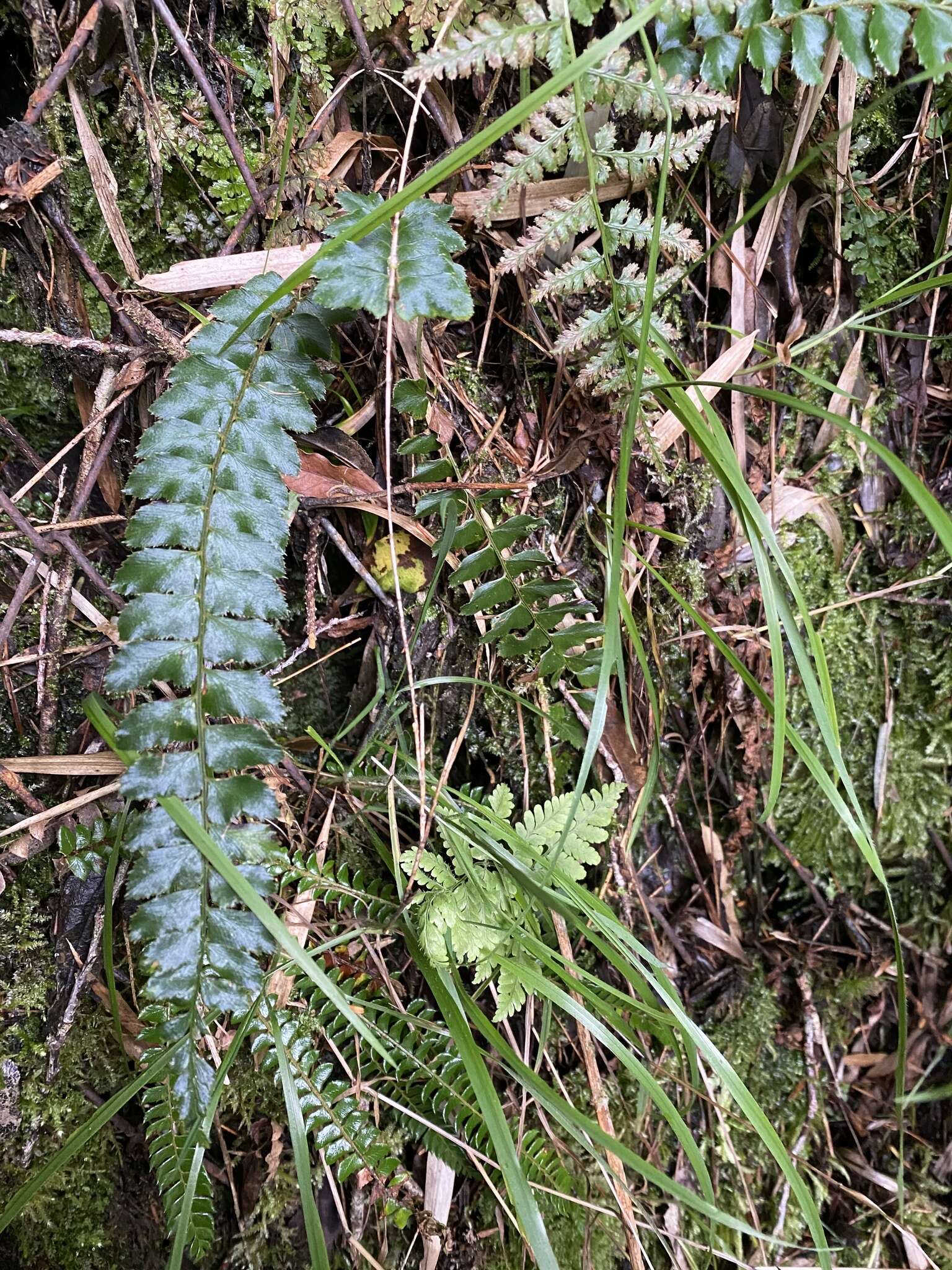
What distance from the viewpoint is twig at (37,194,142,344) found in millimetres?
1454

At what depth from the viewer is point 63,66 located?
4.55 ft

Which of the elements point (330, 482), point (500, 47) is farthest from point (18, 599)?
point (500, 47)

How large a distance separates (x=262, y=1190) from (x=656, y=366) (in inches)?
72.5

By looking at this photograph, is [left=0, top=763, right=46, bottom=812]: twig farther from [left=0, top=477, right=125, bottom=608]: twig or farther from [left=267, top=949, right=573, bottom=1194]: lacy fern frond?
[left=267, top=949, right=573, bottom=1194]: lacy fern frond

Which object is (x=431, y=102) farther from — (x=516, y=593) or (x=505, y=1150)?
(x=505, y=1150)

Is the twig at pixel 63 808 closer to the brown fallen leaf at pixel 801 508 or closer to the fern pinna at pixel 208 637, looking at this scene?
the fern pinna at pixel 208 637

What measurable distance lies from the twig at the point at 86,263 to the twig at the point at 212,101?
34cm

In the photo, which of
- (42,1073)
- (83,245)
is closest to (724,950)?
(42,1073)

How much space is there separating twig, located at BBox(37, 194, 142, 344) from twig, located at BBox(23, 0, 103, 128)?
0.46 feet

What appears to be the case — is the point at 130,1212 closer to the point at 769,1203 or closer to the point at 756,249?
the point at 769,1203

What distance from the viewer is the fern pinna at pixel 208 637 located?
1.19 meters

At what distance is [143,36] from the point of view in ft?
4.69

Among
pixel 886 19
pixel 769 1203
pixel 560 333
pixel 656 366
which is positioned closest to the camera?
pixel 886 19

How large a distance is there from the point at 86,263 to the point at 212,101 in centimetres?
39
